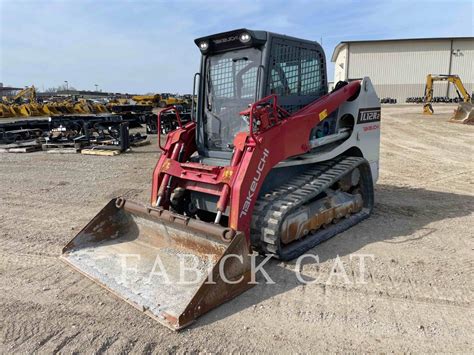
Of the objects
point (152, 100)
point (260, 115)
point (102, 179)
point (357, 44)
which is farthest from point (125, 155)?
point (357, 44)

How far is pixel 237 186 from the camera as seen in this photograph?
3938 mm

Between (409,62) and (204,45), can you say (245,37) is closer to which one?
(204,45)

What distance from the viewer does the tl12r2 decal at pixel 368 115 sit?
5.73 meters

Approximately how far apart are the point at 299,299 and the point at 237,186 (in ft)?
3.94

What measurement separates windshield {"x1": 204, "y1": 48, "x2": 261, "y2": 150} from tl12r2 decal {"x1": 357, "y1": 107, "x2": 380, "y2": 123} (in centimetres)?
190

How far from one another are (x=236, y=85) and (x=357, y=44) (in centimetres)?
4992

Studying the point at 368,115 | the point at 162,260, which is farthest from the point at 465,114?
the point at 162,260

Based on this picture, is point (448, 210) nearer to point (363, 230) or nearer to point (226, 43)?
point (363, 230)

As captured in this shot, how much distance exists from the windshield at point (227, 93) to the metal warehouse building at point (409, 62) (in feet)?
154

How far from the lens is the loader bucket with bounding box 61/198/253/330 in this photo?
10.7 feet

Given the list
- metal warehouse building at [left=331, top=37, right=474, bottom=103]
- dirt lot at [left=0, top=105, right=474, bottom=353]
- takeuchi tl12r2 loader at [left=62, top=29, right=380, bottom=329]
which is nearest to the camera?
dirt lot at [left=0, top=105, right=474, bottom=353]

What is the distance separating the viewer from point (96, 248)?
4375 mm

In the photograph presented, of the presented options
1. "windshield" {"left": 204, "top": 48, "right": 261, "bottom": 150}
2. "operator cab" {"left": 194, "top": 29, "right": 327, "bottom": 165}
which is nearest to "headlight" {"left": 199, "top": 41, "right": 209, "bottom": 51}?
"operator cab" {"left": 194, "top": 29, "right": 327, "bottom": 165}

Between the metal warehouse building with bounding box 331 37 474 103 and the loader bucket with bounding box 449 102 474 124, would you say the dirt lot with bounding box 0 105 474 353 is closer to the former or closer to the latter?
the loader bucket with bounding box 449 102 474 124
